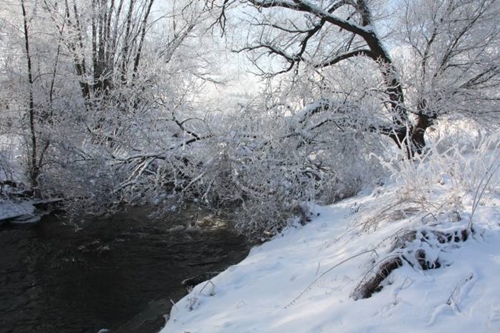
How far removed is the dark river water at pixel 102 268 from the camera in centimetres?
511

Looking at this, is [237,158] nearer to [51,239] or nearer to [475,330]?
[51,239]

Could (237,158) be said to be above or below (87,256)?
above

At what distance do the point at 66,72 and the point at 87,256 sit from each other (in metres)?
7.25

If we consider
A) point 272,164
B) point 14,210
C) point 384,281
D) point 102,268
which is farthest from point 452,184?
point 14,210

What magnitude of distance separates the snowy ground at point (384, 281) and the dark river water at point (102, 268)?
119 centimetres

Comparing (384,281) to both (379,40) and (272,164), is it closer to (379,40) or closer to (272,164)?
(272,164)

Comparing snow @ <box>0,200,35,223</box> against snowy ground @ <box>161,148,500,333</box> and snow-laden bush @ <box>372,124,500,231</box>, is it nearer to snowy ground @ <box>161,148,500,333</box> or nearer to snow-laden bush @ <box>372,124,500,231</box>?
snowy ground @ <box>161,148,500,333</box>

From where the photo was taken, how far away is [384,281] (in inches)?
116

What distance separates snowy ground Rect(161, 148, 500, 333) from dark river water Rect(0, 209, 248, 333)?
119 centimetres

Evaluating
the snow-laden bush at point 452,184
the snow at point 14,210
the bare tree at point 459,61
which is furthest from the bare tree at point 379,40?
the snow at point 14,210

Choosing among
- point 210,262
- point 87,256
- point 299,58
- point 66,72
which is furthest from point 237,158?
point 66,72

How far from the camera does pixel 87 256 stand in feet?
23.7

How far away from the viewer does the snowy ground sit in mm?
2475

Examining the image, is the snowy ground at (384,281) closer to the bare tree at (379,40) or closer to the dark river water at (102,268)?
the dark river water at (102,268)
